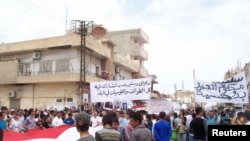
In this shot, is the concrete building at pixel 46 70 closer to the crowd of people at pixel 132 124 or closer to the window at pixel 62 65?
the window at pixel 62 65

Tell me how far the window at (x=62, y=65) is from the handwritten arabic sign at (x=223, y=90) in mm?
19270

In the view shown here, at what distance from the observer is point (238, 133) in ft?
10.5

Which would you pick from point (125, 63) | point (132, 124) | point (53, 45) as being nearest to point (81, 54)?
point (53, 45)

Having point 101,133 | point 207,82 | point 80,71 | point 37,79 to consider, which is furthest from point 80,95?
point 101,133

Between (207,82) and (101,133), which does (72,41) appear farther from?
(101,133)

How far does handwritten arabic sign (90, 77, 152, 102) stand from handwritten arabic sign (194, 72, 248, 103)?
73.3 inches

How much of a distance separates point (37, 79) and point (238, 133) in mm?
29813

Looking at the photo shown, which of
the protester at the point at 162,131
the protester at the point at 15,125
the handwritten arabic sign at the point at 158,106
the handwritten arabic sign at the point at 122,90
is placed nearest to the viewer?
the protester at the point at 162,131

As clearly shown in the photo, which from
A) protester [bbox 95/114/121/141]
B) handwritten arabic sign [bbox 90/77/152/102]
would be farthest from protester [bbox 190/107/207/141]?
handwritten arabic sign [bbox 90/77/152/102]

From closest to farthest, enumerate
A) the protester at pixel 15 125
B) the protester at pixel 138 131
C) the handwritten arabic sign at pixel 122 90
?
the protester at pixel 138 131, the protester at pixel 15 125, the handwritten arabic sign at pixel 122 90

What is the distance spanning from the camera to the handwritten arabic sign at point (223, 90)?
43.8 feet

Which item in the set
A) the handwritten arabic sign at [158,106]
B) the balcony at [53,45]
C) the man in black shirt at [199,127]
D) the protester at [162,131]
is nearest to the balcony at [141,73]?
the balcony at [53,45]

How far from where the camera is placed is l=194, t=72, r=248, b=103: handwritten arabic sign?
13336 mm

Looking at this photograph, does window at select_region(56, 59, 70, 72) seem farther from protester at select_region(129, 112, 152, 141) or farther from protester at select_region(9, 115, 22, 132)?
protester at select_region(129, 112, 152, 141)
